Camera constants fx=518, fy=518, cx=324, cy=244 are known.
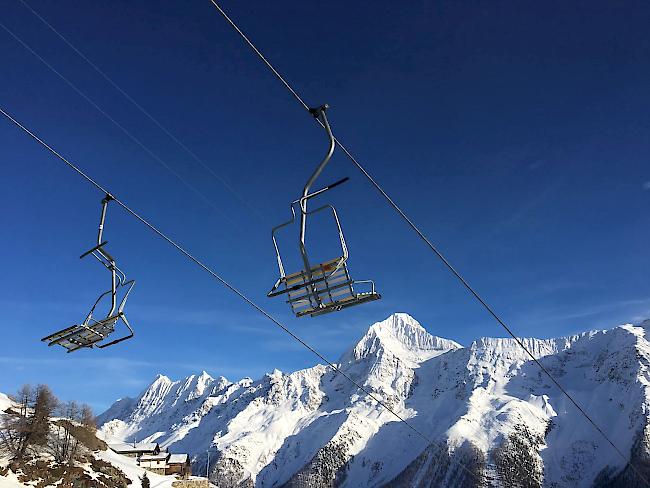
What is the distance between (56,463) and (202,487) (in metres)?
26.4

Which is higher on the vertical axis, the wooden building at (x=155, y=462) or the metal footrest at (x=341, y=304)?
the metal footrest at (x=341, y=304)

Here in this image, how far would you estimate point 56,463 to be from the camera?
53.6 m

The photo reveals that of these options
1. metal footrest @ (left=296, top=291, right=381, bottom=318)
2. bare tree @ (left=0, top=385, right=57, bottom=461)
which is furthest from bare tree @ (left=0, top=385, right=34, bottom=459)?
metal footrest @ (left=296, top=291, right=381, bottom=318)

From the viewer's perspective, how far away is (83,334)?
42.6ft

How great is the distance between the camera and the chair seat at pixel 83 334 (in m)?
12.8

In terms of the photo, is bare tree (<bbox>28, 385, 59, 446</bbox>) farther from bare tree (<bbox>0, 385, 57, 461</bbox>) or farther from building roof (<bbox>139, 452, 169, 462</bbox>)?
building roof (<bbox>139, 452, 169, 462</bbox>)

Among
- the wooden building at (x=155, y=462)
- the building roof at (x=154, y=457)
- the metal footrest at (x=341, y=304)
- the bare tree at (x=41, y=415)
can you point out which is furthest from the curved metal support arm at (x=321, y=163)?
the building roof at (x=154, y=457)

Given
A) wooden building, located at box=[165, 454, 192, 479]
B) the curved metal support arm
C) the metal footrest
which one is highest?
the curved metal support arm

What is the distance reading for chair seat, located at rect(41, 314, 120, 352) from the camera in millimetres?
12758

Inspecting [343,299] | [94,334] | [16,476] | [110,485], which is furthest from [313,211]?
[110,485]

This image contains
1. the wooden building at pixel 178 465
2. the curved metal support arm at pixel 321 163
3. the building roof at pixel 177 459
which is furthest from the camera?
the building roof at pixel 177 459

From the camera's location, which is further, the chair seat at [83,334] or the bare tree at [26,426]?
the bare tree at [26,426]

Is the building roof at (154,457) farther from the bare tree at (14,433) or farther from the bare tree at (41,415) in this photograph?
the bare tree at (14,433)

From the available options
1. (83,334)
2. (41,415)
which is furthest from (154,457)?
(83,334)
